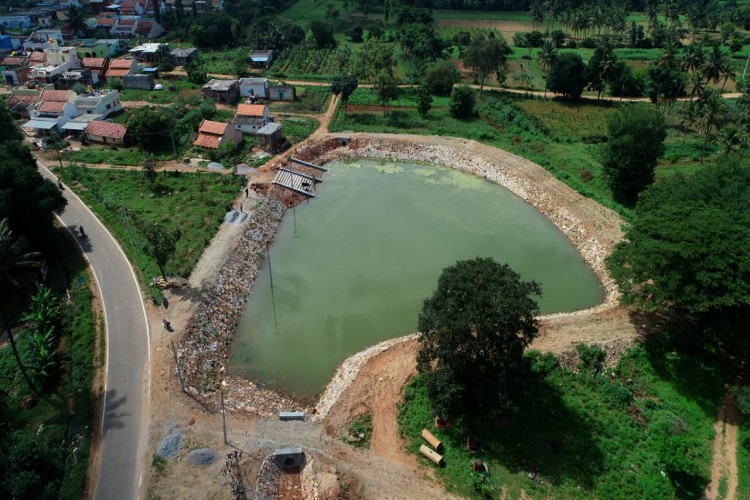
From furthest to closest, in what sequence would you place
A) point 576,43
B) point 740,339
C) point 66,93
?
point 576,43 → point 66,93 → point 740,339

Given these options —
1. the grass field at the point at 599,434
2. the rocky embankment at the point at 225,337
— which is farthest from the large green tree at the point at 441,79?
A: the grass field at the point at 599,434

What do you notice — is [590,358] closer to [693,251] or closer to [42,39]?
[693,251]

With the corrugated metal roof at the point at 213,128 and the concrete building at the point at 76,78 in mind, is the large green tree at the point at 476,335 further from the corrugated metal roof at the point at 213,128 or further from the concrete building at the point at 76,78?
the concrete building at the point at 76,78

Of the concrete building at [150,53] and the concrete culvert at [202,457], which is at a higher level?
the concrete building at [150,53]

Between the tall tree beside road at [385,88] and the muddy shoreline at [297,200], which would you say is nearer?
the muddy shoreline at [297,200]

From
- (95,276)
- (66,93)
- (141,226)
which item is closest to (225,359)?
(95,276)

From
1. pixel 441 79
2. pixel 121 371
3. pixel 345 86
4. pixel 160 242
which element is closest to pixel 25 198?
pixel 160 242

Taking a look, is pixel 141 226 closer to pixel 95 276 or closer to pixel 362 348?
pixel 95 276
